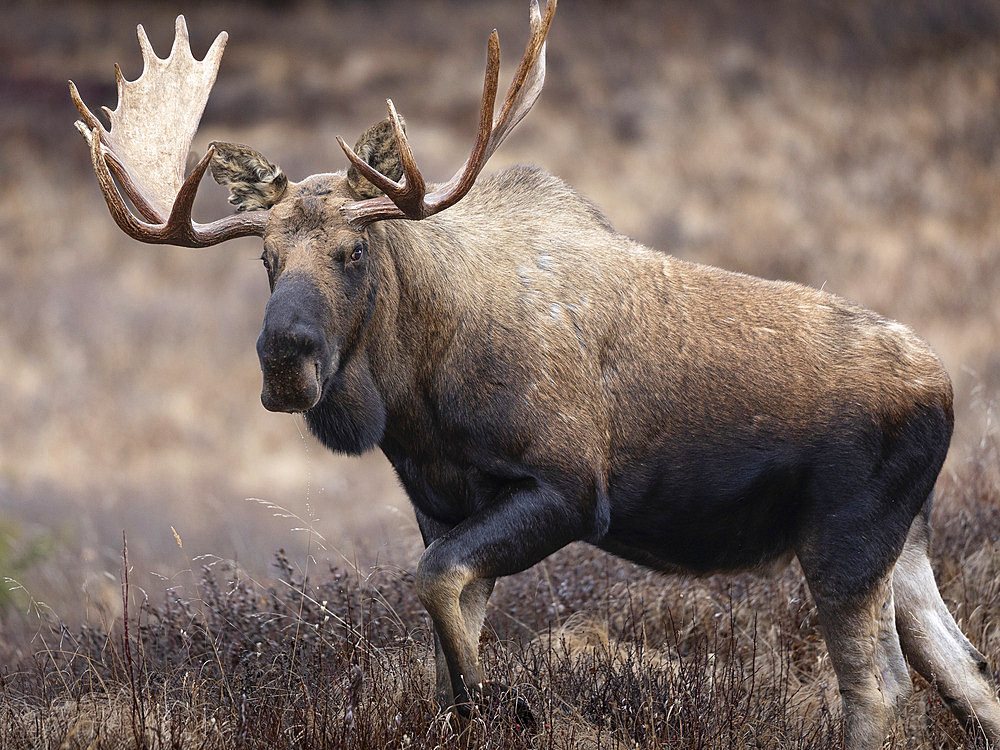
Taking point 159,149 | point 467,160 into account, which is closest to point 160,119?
point 159,149

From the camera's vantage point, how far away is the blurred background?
1636 cm

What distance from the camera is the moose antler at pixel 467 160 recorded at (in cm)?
413

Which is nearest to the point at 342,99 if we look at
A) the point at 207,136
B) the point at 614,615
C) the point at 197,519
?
the point at 207,136

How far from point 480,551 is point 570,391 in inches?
27.9

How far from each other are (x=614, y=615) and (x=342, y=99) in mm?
15176

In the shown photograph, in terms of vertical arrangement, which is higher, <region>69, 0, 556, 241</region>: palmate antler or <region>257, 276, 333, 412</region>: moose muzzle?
<region>69, 0, 556, 241</region>: palmate antler

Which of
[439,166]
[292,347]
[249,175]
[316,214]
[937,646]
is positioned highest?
[249,175]

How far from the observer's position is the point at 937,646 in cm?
499

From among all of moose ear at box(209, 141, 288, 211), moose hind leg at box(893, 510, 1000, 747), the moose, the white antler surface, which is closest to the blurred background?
the white antler surface

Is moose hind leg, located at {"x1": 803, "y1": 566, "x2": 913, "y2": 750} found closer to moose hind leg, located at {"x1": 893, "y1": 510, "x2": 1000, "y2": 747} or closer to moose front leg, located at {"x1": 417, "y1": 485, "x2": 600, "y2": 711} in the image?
moose hind leg, located at {"x1": 893, "y1": 510, "x2": 1000, "y2": 747}

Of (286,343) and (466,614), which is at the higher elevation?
(286,343)

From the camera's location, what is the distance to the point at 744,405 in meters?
4.65

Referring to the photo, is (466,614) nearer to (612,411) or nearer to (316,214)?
(612,411)

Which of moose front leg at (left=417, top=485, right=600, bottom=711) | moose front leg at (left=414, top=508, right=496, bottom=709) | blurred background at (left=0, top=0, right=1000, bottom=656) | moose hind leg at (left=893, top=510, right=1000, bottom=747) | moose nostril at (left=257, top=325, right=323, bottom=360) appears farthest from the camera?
blurred background at (left=0, top=0, right=1000, bottom=656)
